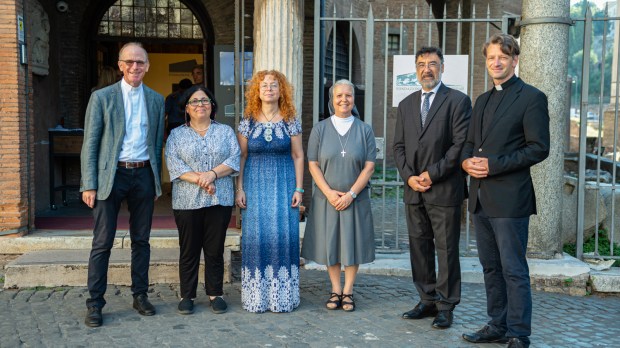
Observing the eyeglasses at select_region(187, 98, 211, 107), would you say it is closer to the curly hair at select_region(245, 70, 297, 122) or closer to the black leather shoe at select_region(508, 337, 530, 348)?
the curly hair at select_region(245, 70, 297, 122)

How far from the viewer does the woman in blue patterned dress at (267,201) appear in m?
5.35

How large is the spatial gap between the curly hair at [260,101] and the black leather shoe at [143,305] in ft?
5.55

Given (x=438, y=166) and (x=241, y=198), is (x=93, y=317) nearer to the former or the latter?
(x=241, y=198)

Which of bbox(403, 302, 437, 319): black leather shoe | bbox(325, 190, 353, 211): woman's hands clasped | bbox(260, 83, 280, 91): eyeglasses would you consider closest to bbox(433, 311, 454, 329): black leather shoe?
bbox(403, 302, 437, 319): black leather shoe

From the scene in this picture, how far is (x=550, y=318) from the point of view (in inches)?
216

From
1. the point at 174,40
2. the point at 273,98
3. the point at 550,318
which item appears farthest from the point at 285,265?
the point at 174,40

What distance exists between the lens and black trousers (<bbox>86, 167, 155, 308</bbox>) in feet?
16.7

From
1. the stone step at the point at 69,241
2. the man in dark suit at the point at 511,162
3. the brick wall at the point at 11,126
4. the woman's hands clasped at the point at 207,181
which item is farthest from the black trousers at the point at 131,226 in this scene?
the man in dark suit at the point at 511,162

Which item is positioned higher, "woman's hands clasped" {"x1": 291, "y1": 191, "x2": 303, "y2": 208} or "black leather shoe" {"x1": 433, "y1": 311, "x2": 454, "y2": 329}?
"woman's hands clasped" {"x1": 291, "y1": 191, "x2": 303, "y2": 208}

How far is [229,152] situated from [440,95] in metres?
1.71

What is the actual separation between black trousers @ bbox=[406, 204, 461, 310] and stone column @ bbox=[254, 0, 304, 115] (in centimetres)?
230

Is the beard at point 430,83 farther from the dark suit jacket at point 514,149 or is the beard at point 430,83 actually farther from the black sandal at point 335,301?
the black sandal at point 335,301

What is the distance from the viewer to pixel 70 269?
19.8ft

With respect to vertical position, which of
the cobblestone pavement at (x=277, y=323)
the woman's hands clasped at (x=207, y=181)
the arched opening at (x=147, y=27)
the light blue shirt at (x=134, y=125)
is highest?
the arched opening at (x=147, y=27)
